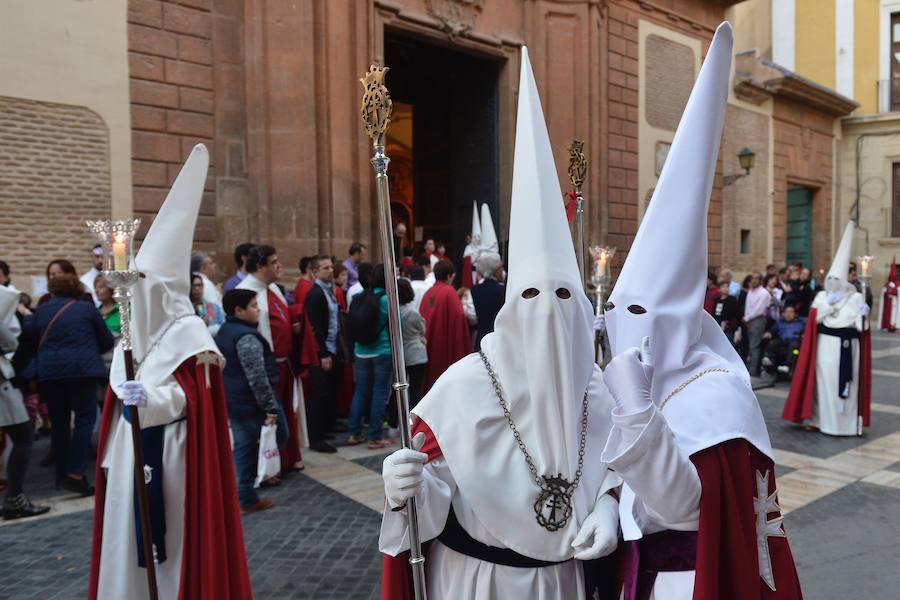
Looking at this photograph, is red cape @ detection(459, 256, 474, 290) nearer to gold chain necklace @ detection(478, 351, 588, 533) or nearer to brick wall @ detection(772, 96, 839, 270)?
gold chain necklace @ detection(478, 351, 588, 533)

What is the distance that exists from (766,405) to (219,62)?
9.26 metres

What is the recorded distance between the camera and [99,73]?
963 centimetres

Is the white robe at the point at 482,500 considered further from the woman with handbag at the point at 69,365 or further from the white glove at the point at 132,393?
the woman with handbag at the point at 69,365

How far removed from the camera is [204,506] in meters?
3.60

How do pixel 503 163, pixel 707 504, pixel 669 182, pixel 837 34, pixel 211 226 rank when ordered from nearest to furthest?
pixel 707 504 → pixel 669 182 → pixel 211 226 → pixel 503 163 → pixel 837 34

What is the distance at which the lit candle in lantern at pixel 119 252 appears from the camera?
3.14m

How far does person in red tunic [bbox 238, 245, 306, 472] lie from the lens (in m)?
6.30

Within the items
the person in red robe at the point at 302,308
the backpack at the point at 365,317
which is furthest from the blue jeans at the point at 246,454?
the backpack at the point at 365,317

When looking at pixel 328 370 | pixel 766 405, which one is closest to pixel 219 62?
pixel 328 370

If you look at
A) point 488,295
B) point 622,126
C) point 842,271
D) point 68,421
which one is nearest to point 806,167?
point 622,126

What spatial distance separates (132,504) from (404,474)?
209 cm

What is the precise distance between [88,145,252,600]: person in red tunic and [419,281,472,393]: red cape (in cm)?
414

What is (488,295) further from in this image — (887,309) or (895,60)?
(895,60)

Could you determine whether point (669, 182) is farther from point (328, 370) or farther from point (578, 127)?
point (578, 127)
